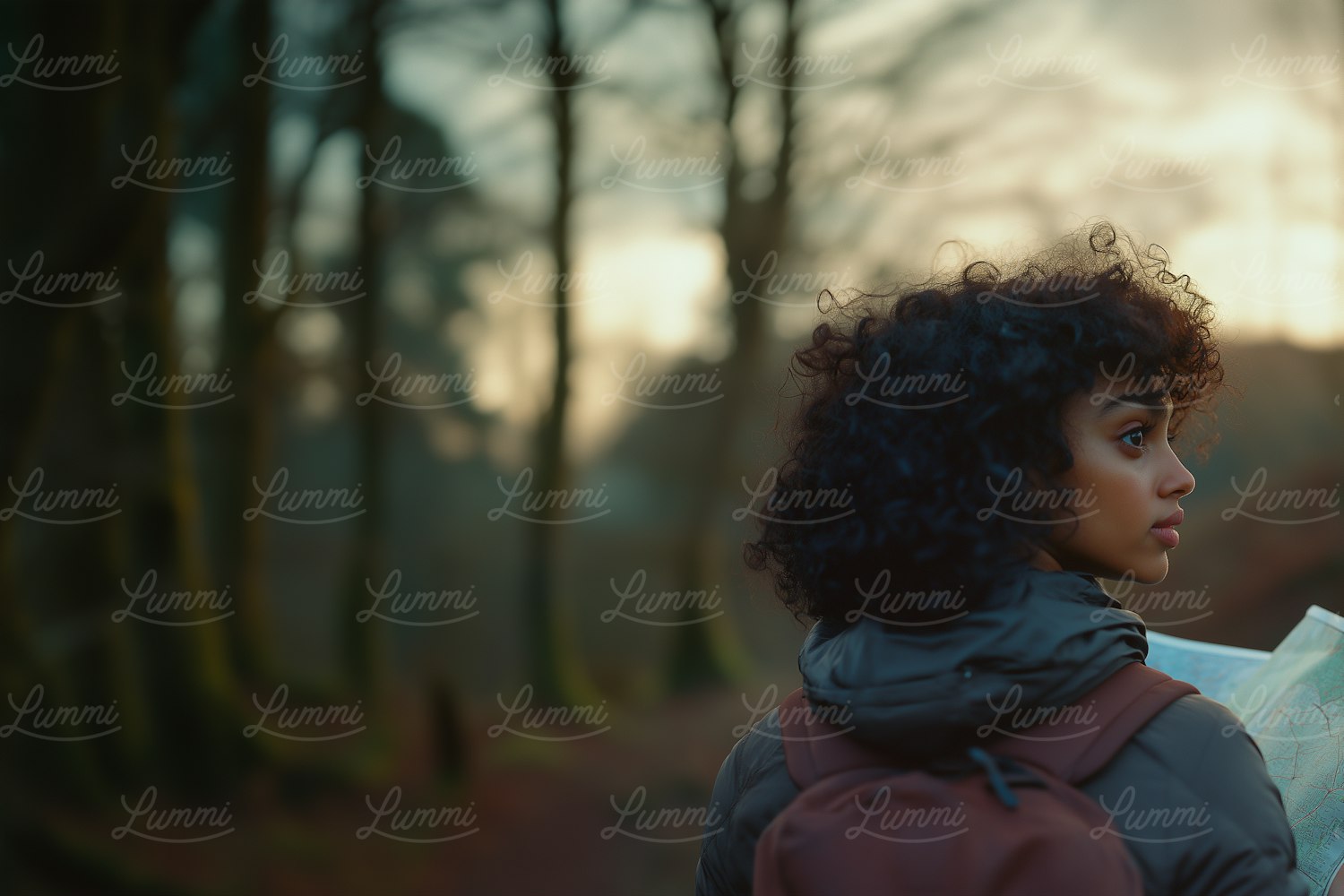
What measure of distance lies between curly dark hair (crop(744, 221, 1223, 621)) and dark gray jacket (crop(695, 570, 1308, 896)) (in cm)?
8

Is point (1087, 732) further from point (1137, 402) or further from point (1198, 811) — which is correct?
point (1137, 402)

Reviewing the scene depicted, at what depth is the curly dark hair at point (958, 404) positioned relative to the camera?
1282 millimetres

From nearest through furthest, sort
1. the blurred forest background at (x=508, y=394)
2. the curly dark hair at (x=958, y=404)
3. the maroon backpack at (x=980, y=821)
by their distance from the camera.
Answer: the maroon backpack at (x=980, y=821), the curly dark hair at (x=958, y=404), the blurred forest background at (x=508, y=394)

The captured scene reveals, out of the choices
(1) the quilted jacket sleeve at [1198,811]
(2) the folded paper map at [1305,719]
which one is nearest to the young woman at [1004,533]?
(1) the quilted jacket sleeve at [1198,811]

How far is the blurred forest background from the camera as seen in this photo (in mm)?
6672

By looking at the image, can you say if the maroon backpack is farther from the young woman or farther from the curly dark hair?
the curly dark hair

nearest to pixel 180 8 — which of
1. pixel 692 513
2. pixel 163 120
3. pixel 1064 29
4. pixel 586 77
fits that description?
pixel 163 120

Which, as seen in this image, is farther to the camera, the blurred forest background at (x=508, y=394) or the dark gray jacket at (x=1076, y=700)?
the blurred forest background at (x=508, y=394)

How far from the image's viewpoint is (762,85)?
30.4ft

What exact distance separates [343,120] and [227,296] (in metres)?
1.80

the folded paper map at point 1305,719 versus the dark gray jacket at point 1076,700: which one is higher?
the dark gray jacket at point 1076,700

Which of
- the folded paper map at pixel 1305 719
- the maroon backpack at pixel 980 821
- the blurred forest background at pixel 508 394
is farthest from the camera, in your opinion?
the blurred forest background at pixel 508 394

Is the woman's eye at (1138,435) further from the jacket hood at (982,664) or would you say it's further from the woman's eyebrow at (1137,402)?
the jacket hood at (982,664)

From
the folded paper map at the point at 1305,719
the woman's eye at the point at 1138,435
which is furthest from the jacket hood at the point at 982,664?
the folded paper map at the point at 1305,719
